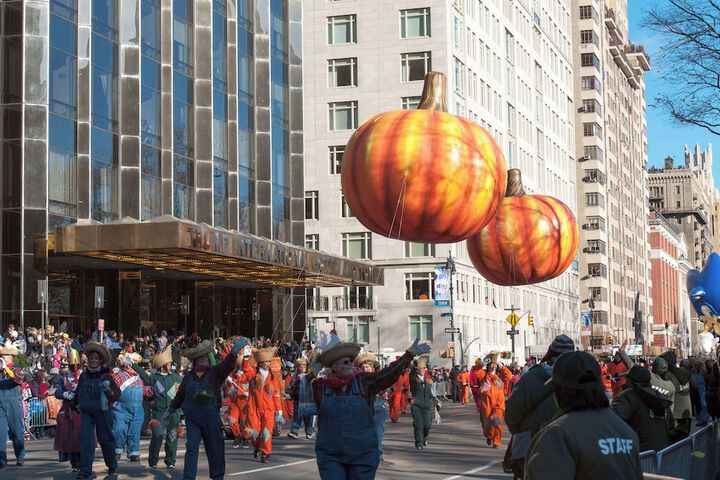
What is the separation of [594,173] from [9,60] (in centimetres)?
7988

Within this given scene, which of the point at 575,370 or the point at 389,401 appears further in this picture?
the point at 389,401

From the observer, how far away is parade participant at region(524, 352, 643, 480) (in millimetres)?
5047

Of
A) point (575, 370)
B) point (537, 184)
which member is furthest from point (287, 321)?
point (575, 370)

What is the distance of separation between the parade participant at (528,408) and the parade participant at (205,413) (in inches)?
196

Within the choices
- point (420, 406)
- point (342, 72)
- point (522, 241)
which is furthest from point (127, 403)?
point (342, 72)

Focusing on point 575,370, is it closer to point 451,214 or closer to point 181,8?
point 451,214

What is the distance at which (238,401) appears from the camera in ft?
70.4

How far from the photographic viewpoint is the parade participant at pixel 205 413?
44.5 feet

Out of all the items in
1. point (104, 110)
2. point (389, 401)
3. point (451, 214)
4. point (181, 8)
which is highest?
point (181, 8)

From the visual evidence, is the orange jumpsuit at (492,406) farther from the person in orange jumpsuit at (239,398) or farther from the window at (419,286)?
the window at (419,286)

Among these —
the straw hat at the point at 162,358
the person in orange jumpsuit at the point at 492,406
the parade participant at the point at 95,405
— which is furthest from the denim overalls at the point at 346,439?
the person in orange jumpsuit at the point at 492,406

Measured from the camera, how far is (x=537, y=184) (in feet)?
281

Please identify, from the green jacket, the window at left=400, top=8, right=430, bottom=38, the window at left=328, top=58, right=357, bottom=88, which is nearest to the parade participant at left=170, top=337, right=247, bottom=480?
the green jacket

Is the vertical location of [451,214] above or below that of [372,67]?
below
